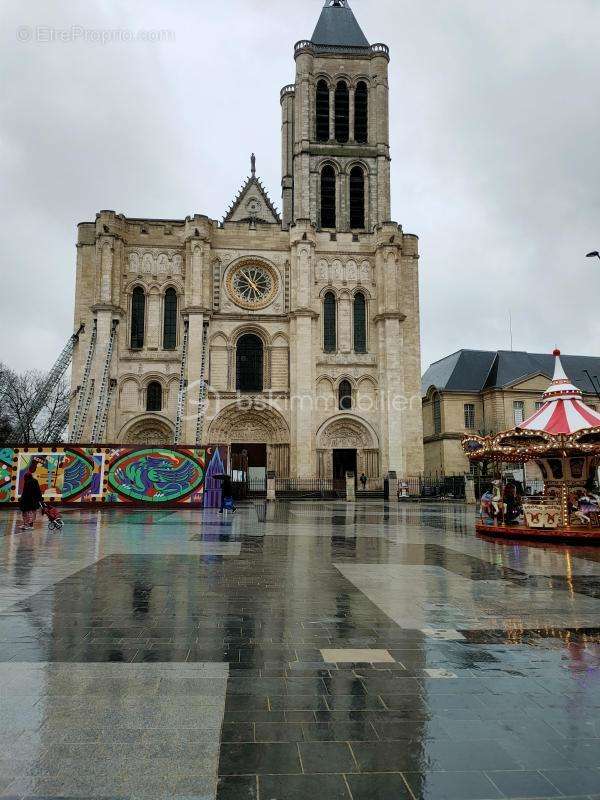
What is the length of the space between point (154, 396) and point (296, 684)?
32689 millimetres

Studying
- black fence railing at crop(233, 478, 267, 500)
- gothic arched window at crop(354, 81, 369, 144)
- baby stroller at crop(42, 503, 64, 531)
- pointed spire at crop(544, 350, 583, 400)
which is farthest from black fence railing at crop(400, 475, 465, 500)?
gothic arched window at crop(354, 81, 369, 144)

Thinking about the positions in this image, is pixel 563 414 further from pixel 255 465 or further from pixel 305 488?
pixel 255 465

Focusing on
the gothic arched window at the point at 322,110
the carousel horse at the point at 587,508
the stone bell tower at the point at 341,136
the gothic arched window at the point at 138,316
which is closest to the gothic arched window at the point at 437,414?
the stone bell tower at the point at 341,136

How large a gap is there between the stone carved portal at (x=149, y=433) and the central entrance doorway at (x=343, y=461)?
10.2 meters

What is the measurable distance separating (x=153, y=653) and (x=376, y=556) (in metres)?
6.23

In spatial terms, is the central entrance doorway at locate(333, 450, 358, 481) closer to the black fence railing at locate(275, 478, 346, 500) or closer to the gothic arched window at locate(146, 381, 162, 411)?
the black fence railing at locate(275, 478, 346, 500)

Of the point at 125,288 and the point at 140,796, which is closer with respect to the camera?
the point at 140,796

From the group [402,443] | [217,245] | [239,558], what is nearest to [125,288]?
[217,245]

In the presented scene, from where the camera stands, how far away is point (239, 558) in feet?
31.5

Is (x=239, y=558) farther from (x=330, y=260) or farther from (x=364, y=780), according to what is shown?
(x=330, y=260)

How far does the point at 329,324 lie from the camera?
37188 mm

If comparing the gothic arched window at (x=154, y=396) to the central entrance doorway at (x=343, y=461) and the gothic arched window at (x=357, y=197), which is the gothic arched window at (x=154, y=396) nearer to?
the central entrance doorway at (x=343, y=461)

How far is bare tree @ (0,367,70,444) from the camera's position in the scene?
4462 centimetres

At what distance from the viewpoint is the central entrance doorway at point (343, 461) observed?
36719 mm
